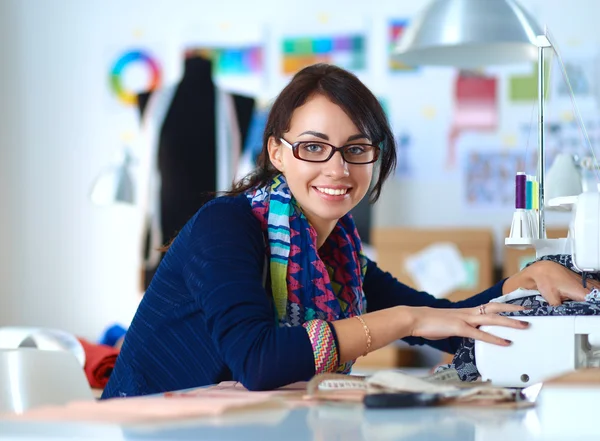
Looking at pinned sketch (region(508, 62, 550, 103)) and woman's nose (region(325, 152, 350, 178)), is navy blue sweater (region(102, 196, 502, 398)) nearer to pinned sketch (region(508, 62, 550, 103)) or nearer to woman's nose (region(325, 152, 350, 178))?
woman's nose (region(325, 152, 350, 178))

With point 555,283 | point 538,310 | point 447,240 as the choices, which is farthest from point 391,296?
point 447,240

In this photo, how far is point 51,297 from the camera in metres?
5.90

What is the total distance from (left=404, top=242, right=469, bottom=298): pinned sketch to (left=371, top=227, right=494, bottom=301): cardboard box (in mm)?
22

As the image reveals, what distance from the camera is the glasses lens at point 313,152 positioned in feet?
6.01

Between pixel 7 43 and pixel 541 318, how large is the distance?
5098 mm

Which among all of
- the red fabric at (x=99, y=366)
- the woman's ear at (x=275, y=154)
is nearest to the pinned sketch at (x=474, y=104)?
the red fabric at (x=99, y=366)

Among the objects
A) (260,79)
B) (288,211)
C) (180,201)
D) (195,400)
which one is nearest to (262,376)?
(195,400)

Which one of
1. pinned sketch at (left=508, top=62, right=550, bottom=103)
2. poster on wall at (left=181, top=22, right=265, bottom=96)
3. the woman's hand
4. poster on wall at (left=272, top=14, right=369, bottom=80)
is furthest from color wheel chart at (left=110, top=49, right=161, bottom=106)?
the woman's hand

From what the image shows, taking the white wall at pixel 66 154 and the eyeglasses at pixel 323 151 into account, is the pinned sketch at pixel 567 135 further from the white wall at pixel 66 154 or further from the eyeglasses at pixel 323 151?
the eyeglasses at pixel 323 151

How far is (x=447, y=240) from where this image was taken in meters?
4.81

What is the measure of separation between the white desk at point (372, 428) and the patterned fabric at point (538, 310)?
1.60 feet

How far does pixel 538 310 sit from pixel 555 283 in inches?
6.3

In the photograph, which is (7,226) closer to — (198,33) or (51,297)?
(51,297)

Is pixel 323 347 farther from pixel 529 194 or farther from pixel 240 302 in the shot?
pixel 529 194
